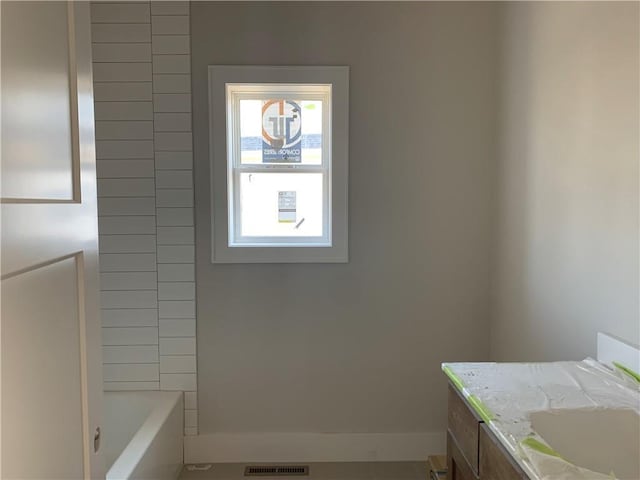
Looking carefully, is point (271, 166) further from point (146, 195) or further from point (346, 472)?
point (346, 472)

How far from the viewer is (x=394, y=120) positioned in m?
2.61

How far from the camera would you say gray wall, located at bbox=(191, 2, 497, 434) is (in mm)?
2570

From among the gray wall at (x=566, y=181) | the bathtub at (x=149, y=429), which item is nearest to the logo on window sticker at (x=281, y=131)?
the gray wall at (x=566, y=181)

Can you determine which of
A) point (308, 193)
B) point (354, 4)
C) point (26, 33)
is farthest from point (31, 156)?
point (354, 4)

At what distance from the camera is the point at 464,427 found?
147cm

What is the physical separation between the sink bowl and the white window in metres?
1.50

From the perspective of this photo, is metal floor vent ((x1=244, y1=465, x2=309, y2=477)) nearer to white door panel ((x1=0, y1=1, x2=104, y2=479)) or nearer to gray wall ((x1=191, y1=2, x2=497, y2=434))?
gray wall ((x1=191, y1=2, x2=497, y2=434))

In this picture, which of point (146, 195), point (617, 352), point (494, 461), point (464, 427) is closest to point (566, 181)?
point (617, 352)

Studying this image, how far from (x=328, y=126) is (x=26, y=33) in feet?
6.41

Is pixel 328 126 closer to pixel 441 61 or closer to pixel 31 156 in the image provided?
pixel 441 61

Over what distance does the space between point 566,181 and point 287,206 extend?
4.52ft

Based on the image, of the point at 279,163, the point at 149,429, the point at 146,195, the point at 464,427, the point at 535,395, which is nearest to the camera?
the point at 535,395

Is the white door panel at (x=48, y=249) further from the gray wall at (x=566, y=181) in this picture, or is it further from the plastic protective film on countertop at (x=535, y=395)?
the gray wall at (x=566, y=181)

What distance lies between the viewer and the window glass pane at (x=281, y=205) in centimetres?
273
